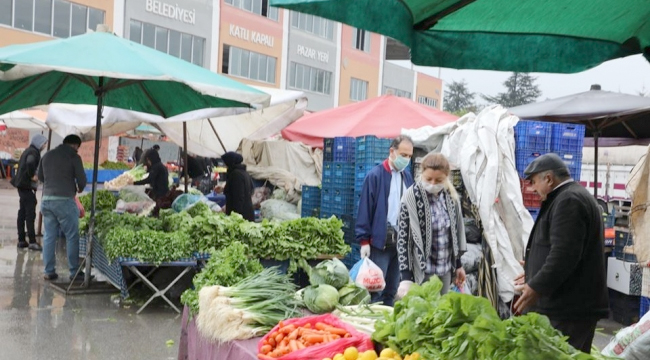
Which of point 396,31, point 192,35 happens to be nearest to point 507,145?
point 396,31

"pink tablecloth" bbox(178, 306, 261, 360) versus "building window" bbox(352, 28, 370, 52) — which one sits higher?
"building window" bbox(352, 28, 370, 52)

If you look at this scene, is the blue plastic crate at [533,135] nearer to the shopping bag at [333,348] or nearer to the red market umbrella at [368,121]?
the red market umbrella at [368,121]

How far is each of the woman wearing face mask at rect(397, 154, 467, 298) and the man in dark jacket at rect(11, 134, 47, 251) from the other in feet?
29.3

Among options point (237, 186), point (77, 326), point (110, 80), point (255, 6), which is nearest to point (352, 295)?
point (77, 326)

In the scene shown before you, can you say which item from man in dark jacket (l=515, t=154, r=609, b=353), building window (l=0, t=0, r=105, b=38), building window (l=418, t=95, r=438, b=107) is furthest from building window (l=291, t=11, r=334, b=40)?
man in dark jacket (l=515, t=154, r=609, b=353)

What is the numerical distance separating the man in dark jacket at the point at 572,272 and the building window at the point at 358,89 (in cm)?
4188

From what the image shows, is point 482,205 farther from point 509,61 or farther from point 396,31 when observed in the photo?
point 396,31

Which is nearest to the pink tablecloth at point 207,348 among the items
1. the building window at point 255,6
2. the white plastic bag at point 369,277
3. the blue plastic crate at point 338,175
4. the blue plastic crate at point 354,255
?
the white plastic bag at point 369,277

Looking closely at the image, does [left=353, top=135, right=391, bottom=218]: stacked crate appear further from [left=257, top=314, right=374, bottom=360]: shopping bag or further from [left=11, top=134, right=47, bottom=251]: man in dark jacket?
[left=11, top=134, right=47, bottom=251]: man in dark jacket

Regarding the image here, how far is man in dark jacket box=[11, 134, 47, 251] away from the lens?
1242cm

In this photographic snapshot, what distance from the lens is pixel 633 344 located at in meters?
4.02

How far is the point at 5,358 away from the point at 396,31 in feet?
17.9

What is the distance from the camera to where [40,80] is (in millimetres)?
9461

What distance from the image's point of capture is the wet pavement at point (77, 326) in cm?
673
